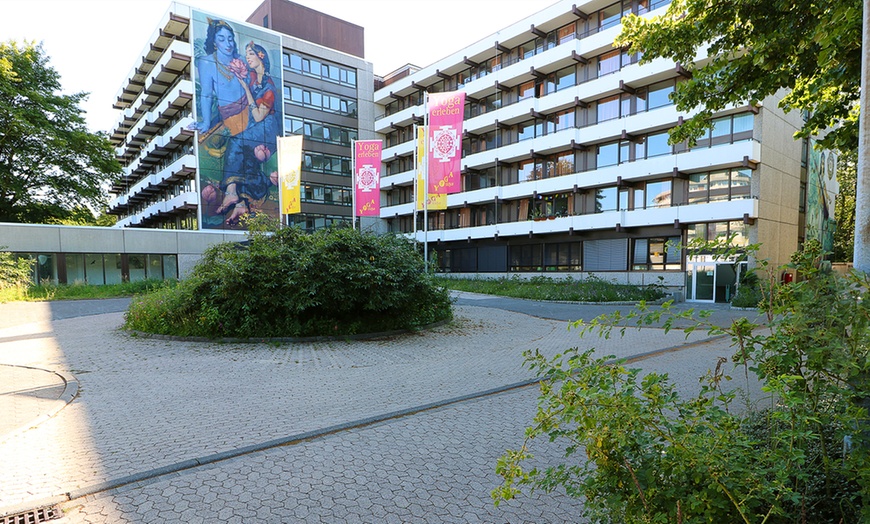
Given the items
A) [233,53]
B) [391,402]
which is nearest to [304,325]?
[391,402]

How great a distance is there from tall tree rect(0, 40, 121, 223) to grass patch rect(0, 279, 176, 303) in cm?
1557

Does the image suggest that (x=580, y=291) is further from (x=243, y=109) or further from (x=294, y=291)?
(x=243, y=109)

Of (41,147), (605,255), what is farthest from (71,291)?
(605,255)

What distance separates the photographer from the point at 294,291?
10266 mm

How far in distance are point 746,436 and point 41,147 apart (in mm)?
45221

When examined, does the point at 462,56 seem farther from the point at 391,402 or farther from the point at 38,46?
the point at 391,402

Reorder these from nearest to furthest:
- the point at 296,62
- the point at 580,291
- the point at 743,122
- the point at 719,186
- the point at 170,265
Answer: the point at 580,291 < the point at 743,122 < the point at 719,186 < the point at 170,265 < the point at 296,62

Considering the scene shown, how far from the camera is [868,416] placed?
80.7 inches

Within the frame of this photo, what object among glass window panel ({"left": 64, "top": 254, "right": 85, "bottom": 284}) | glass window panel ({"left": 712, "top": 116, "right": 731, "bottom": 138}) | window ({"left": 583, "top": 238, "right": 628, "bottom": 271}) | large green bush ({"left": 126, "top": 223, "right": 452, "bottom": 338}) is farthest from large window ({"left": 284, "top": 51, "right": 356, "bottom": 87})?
large green bush ({"left": 126, "top": 223, "right": 452, "bottom": 338})

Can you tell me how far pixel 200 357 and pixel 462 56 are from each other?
3609 cm

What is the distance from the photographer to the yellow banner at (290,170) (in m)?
25.9

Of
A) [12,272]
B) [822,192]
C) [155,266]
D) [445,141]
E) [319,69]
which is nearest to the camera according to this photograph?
[445,141]

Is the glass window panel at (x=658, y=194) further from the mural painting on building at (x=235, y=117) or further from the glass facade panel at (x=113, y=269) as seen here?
the glass facade panel at (x=113, y=269)

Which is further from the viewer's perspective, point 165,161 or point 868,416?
point 165,161
